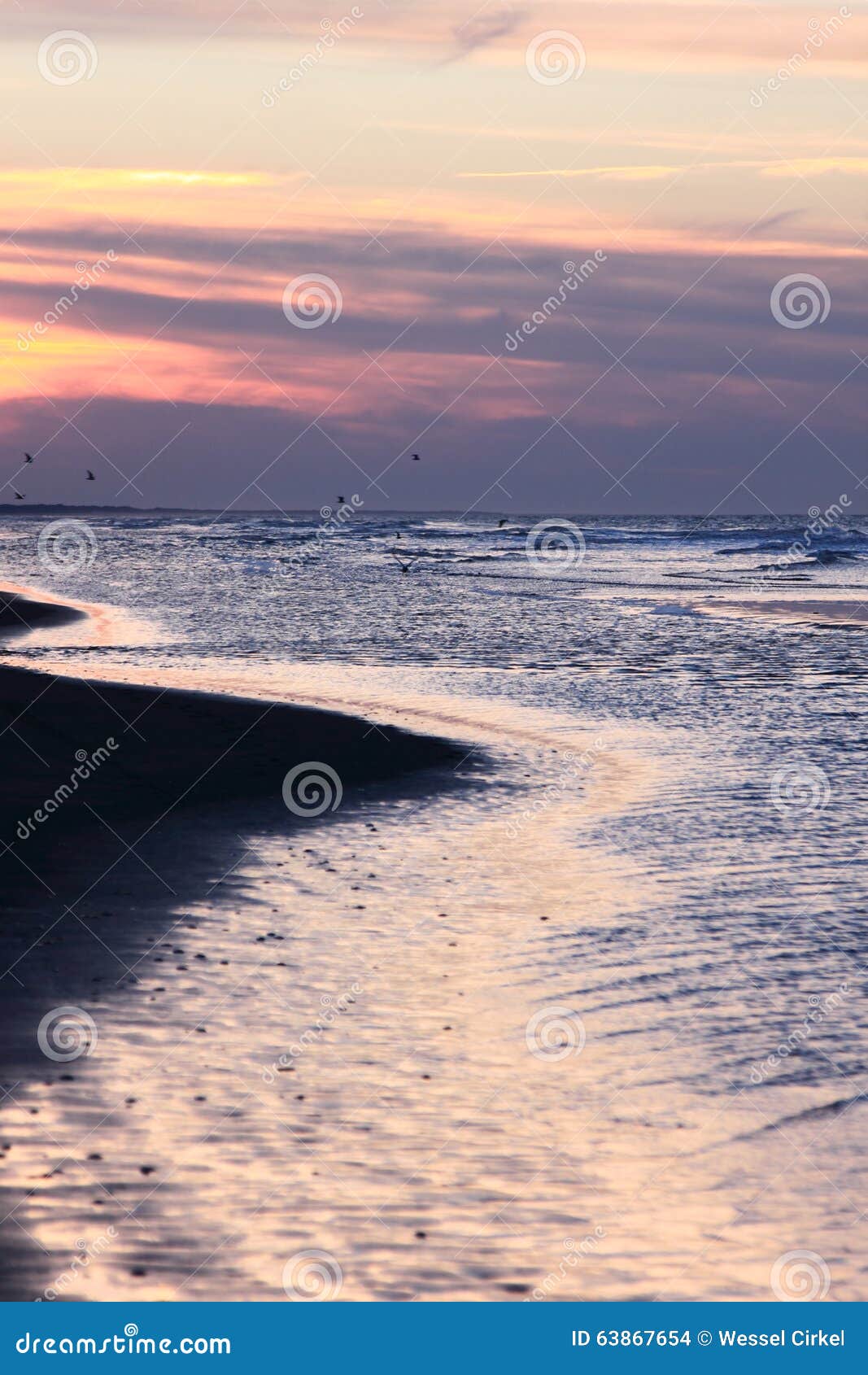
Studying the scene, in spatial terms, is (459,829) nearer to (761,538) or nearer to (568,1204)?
(568,1204)

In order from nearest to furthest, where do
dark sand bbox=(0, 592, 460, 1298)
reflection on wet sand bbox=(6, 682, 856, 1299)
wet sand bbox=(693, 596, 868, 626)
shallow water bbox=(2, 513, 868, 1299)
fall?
reflection on wet sand bbox=(6, 682, 856, 1299), shallow water bbox=(2, 513, 868, 1299), dark sand bbox=(0, 592, 460, 1298), wet sand bbox=(693, 596, 868, 626)

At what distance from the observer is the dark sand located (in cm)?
912

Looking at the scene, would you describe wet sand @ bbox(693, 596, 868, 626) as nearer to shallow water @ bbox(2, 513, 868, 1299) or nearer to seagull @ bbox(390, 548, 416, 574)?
shallow water @ bbox(2, 513, 868, 1299)

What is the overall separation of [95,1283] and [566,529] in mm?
147023

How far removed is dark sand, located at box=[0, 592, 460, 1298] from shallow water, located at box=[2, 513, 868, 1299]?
11.2 inches

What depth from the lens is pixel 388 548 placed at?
9506 centimetres

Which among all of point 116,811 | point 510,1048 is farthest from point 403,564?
point 510,1048

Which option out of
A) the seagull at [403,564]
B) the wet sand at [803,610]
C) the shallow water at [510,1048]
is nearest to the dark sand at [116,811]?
the shallow water at [510,1048]

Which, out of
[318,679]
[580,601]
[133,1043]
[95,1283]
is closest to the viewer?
[95,1283]

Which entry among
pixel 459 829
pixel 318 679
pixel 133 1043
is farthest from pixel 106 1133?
pixel 318 679

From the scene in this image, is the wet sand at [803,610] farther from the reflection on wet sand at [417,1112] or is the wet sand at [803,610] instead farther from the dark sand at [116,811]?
the reflection on wet sand at [417,1112]

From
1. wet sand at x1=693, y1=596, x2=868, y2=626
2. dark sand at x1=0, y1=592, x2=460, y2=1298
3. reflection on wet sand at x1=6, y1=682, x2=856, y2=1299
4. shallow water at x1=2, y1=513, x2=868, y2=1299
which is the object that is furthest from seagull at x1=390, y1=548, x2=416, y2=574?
reflection on wet sand at x1=6, y1=682, x2=856, y2=1299

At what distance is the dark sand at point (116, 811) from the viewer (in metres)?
9.12

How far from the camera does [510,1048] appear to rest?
841 centimetres
